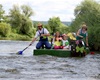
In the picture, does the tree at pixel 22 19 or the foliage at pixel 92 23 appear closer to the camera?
the foliage at pixel 92 23

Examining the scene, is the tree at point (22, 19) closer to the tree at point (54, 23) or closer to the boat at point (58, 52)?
the tree at point (54, 23)

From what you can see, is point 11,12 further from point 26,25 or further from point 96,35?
point 96,35

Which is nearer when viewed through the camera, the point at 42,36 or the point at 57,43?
the point at 42,36

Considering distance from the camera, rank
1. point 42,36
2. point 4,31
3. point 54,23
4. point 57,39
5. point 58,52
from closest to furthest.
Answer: point 58,52 → point 42,36 → point 57,39 → point 4,31 → point 54,23

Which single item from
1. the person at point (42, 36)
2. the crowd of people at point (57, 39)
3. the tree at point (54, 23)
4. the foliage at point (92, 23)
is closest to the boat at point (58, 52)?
the crowd of people at point (57, 39)

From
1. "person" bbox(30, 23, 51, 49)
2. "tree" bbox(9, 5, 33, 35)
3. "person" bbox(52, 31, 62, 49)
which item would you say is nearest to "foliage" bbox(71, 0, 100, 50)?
"person" bbox(52, 31, 62, 49)

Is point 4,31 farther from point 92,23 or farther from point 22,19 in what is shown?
point 92,23

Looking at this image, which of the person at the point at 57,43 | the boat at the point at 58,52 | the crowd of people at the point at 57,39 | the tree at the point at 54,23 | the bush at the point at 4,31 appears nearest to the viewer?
the boat at the point at 58,52

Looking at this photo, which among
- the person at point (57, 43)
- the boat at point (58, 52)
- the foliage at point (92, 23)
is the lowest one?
the boat at point (58, 52)

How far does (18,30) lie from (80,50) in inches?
3172

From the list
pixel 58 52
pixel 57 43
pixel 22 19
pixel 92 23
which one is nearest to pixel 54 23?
pixel 22 19

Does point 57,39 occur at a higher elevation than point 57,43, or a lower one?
higher

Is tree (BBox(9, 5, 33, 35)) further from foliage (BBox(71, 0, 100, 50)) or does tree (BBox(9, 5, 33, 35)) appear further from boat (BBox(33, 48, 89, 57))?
boat (BBox(33, 48, 89, 57))

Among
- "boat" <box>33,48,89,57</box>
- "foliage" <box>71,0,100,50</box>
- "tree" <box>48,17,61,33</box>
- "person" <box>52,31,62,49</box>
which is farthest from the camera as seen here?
"tree" <box>48,17,61,33</box>
